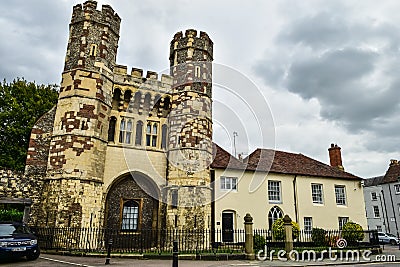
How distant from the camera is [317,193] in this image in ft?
77.6

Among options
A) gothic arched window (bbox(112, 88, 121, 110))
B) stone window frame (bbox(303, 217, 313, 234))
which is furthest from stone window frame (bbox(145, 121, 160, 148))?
stone window frame (bbox(303, 217, 313, 234))

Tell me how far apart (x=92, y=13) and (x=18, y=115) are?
34.8 feet

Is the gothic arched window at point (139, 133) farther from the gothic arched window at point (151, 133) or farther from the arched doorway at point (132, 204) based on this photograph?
the arched doorway at point (132, 204)

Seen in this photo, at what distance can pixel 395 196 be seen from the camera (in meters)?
37.3

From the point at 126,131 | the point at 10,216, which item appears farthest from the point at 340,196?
the point at 10,216

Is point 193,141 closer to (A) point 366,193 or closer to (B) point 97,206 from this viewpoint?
(B) point 97,206

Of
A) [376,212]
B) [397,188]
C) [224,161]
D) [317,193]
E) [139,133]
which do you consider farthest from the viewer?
[376,212]

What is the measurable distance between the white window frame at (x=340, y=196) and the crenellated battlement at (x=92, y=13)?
2033 centimetres

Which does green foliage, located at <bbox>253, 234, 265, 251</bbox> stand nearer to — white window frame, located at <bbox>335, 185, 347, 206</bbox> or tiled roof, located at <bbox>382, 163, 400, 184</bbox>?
white window frame, located at <bbox>335, 185, 347, 206</bbox>

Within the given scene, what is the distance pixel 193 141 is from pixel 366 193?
34547 millimetres

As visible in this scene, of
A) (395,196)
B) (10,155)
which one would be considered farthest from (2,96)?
(395,196)

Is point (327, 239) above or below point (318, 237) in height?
below

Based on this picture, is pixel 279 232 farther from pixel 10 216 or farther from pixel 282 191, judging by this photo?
pixel 10 216

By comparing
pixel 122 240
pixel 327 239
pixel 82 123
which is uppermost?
pixel 82 123
